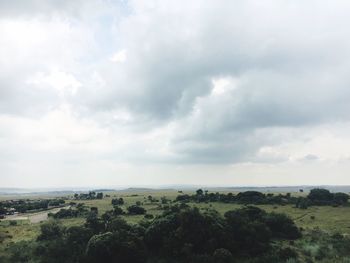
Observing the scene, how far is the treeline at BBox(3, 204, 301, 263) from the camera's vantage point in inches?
2095

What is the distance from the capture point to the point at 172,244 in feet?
182

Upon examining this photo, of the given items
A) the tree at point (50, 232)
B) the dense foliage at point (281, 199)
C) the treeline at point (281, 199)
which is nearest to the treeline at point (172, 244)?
the tree at point (50, 232)

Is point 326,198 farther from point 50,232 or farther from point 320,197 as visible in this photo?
point 50,232

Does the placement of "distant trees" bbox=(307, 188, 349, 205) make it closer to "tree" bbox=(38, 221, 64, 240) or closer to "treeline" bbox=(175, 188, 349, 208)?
"treeline" bbox=(175, 188, 349, 208)

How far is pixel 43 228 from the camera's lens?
72125 mm

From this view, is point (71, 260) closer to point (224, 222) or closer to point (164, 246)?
point (164, 246)

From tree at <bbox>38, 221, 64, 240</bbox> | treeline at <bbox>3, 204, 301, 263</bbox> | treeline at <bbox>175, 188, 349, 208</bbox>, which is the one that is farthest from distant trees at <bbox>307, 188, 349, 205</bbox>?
tree at <bbox>38, 221, 64, 240</bbox>

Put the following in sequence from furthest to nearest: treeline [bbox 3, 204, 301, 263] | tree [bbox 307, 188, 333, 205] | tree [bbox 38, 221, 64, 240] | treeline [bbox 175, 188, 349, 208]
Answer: tree [bbox 307, 188, 333, 205] < treeline [bbox 175, 188, 349, 208] < tree [bbox 38, 221, 64, 240] < treeline [bbox 3, 204, 301, 263]

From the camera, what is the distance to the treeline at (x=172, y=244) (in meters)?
53.2

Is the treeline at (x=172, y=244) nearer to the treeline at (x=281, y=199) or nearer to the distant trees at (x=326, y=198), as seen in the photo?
the treeline at (x=281, y=199)

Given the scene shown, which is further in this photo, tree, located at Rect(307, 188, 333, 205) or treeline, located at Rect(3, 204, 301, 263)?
tree, located at Rect(307, 188, 333, 205)

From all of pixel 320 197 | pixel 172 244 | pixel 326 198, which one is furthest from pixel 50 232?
pixel 320 197

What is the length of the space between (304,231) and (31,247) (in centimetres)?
4443

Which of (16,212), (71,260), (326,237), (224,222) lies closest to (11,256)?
(71,260)
